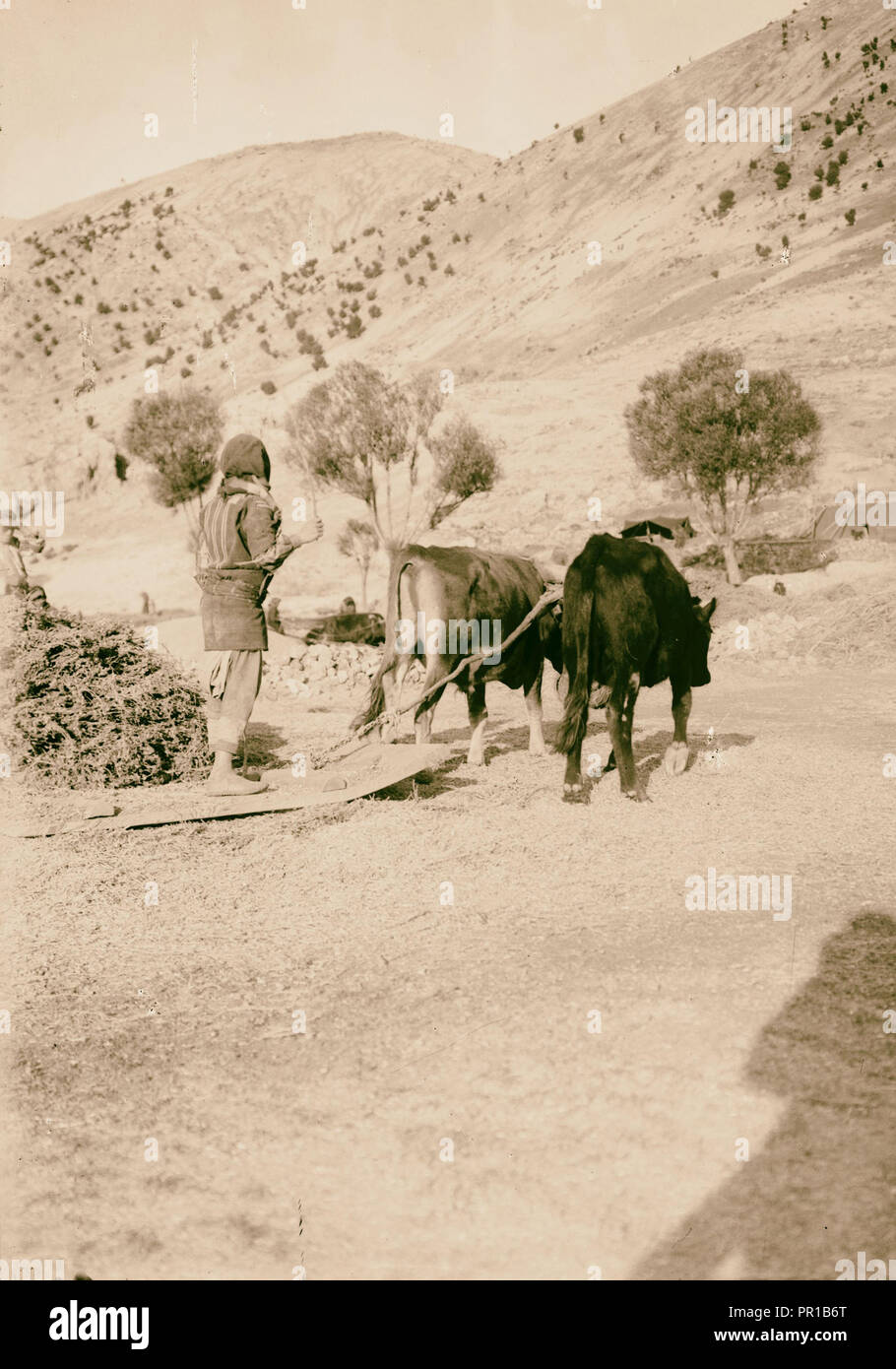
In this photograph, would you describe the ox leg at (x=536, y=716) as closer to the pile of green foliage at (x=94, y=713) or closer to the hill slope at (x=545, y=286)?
the pile of green foliage at (x=94, y=713)

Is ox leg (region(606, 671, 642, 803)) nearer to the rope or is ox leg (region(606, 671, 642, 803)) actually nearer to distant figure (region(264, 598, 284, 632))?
the rope

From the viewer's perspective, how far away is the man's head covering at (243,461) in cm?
823

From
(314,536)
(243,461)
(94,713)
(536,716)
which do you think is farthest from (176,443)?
(314,536)

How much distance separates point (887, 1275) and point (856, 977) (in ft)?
6.77

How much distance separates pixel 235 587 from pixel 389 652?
5.05 ft

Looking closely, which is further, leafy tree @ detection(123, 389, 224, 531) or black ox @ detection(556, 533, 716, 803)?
leafy tree @ detection(123, 389, 224, 531)

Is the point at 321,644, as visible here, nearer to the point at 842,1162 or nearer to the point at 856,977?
the point at 856,977

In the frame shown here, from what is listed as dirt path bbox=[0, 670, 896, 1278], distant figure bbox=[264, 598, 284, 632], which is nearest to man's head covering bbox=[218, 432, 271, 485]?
dirt path bbox=[0, 670, 896, 1278]

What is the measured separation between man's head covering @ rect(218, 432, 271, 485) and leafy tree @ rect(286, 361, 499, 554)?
28490mm

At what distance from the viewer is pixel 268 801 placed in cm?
769

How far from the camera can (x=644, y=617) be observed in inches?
332

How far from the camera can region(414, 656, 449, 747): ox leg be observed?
30.1ft

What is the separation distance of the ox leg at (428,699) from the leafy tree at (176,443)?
38998 mm
